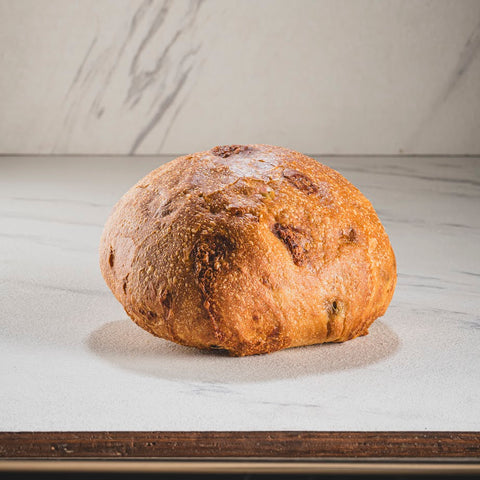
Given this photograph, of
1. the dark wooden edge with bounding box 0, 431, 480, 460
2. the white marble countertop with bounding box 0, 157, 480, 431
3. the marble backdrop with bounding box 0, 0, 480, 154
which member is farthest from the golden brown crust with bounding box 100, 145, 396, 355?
the marble backdrop with bounding box 0, 0, 480, 154

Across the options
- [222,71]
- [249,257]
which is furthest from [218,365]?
[222,71]

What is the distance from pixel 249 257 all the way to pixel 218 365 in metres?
0.14

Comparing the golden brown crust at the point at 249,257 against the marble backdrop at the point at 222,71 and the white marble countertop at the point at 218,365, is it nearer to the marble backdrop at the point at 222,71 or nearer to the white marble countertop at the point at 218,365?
the white marble countertop at the point at 218,365

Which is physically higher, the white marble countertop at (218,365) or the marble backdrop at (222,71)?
the white marble countertop at (218,365)

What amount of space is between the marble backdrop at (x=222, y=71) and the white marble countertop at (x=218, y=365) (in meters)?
1.23

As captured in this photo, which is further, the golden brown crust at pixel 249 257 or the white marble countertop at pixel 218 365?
the golden brown crust at pixel 249 257

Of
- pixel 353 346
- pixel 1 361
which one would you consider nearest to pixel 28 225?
pixel 1 361

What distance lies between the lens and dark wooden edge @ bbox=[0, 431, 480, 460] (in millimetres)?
866

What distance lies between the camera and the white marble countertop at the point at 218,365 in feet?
3.14

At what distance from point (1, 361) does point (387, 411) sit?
492 millimetres

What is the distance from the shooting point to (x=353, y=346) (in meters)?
1.17

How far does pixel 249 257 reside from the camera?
1.08m

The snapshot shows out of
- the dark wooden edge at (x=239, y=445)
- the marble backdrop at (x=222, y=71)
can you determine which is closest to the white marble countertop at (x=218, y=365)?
the dark wooden edge at (x=239, y=445)

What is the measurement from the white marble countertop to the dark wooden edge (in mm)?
25
